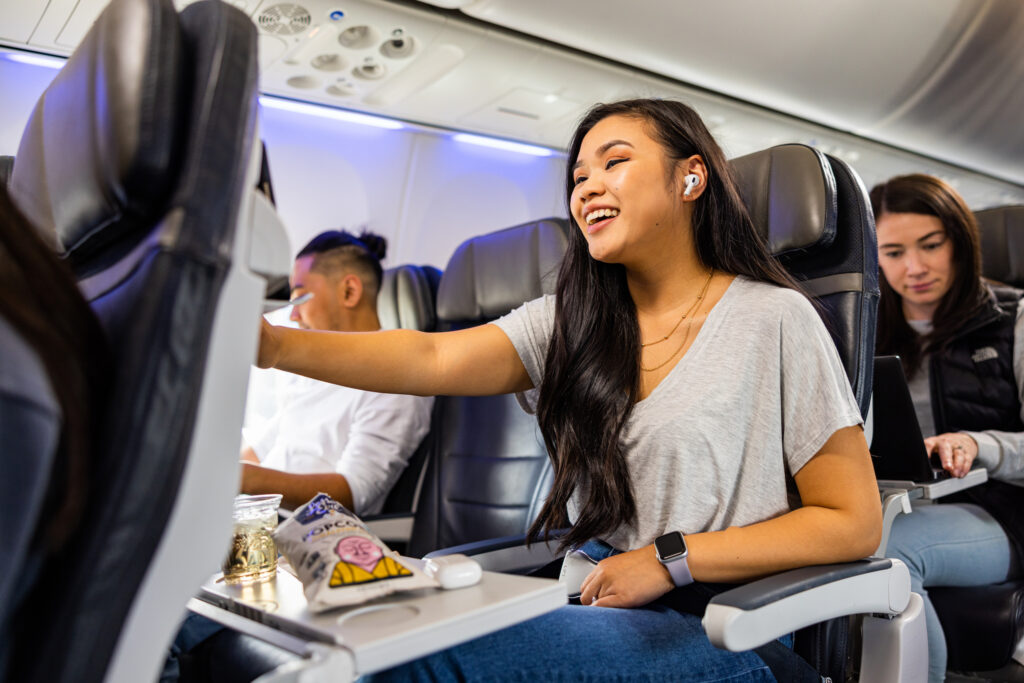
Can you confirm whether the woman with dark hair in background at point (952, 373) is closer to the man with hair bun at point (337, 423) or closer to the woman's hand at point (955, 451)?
the woman's hand at point (955, 451)

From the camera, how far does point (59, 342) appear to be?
2.11 feet

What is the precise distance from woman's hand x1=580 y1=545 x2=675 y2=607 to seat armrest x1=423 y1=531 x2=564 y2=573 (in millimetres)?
385

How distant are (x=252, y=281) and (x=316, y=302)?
2116mm

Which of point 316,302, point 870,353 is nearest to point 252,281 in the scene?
point 870,353

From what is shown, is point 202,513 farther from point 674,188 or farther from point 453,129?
point 453,129

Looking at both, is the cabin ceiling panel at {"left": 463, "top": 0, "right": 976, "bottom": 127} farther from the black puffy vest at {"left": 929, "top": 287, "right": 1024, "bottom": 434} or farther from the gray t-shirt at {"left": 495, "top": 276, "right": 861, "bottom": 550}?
the gray t-shirt at {"left": 495, "top": 276, "right": 861, "bottom": 550}

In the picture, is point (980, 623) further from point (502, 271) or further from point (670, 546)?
point (502, 271)

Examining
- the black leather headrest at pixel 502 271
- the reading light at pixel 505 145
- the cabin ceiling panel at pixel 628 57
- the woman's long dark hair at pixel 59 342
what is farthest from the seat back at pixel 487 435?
the reading light at pixel 505 145

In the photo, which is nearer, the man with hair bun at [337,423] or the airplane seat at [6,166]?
the airplane seat at [6,166]

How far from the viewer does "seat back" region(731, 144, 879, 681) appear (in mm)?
1506

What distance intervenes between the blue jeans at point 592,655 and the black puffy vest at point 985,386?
139 cm

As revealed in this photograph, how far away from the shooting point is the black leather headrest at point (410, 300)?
2.84 meters

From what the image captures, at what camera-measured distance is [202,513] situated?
2.29ft

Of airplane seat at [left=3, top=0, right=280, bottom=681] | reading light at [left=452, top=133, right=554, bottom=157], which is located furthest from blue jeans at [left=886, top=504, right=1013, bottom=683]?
reading light at [left=452, top=133, right=554, bottom=157]
